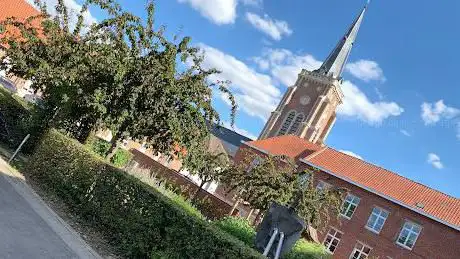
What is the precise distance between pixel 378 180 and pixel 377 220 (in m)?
3.99

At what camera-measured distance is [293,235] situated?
8977 mm

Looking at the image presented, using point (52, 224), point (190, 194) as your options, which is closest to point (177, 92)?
point (52, 224)

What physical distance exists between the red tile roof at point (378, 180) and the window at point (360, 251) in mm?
4101

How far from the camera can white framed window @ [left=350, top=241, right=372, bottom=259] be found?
107 feet

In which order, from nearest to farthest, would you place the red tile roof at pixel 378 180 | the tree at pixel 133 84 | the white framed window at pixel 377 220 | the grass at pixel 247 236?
1. the tree at pixel 133 84
2. the grass at pixel 247 236
3. the red tile roof at pixel 378 180
4. the white framed window at pixel 377 220

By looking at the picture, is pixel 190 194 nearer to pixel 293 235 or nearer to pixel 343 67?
pixel 293 235

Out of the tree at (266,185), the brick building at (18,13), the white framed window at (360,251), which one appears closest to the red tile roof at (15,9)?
the brick building at (18,13)

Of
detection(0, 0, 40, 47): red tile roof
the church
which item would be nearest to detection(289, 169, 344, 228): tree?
the church

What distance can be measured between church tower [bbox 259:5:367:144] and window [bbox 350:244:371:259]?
2193 cm

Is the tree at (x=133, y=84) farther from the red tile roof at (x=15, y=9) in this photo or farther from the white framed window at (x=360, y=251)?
the red tile roof at (x=15, y=9)

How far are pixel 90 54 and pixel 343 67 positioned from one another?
1940 inches

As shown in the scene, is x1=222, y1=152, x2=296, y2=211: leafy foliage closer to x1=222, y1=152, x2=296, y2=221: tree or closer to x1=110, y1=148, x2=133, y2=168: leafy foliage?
x1=222, y1=152, x2=296, y2=221: tree

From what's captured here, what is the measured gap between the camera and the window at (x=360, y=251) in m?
32.7

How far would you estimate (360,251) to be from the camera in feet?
108
